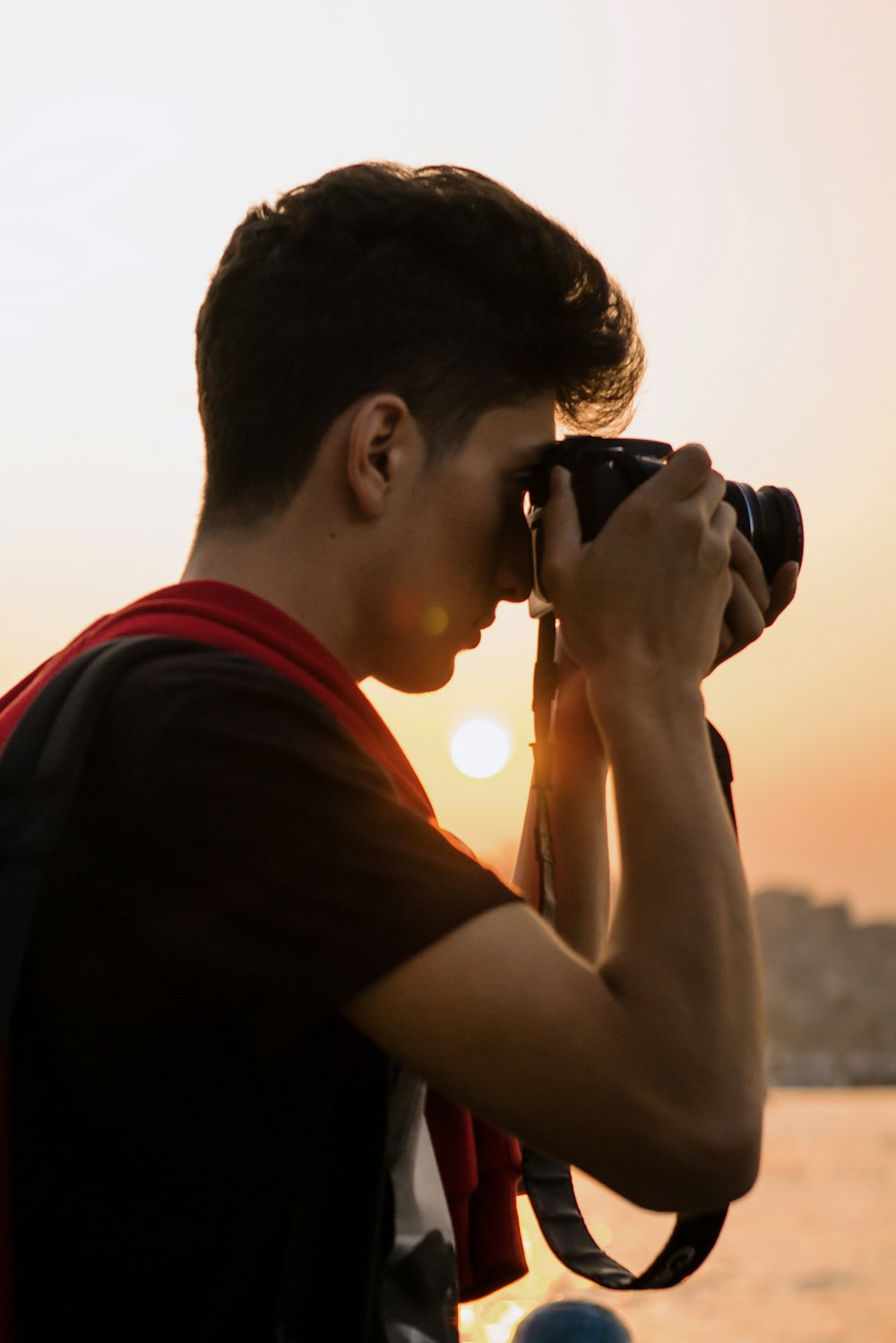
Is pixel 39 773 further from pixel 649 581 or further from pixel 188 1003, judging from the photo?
pixel 649 581

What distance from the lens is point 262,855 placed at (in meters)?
0.90

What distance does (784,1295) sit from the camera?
Result: 42.6 feet

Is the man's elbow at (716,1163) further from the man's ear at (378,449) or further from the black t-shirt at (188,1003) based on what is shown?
the man's ear at (378,449)

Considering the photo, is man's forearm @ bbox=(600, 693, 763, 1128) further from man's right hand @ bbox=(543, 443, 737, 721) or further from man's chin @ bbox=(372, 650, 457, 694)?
man's chin @ bbox=(372, 650, 457, 694)

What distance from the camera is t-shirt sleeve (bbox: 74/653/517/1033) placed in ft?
2.90

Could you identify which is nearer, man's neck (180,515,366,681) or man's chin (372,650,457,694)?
man's neck (180,515,366,681)

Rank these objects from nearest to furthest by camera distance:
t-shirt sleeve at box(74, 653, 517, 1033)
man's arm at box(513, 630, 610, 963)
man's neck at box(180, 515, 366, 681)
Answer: t-shirt sleeve at box(74, 653, 517, 1033) < man's neck at box(180, 515, 366, 681) < man's arm at box(513, 630, 610, 963)

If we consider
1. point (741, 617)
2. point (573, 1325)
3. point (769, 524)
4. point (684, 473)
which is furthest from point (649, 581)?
point (573, 1325)

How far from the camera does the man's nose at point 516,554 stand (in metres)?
1.29

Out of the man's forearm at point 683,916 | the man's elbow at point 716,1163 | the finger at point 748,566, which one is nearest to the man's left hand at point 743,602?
the finger at point 748,566

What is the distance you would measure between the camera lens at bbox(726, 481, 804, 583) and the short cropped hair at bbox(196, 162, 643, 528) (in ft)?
0.64

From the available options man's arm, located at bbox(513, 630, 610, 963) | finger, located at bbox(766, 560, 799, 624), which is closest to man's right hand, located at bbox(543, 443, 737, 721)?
finger, located at bbox(766, 560, 799, 624)

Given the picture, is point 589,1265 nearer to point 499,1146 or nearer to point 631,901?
point 499,1146

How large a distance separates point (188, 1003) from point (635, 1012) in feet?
0.90
